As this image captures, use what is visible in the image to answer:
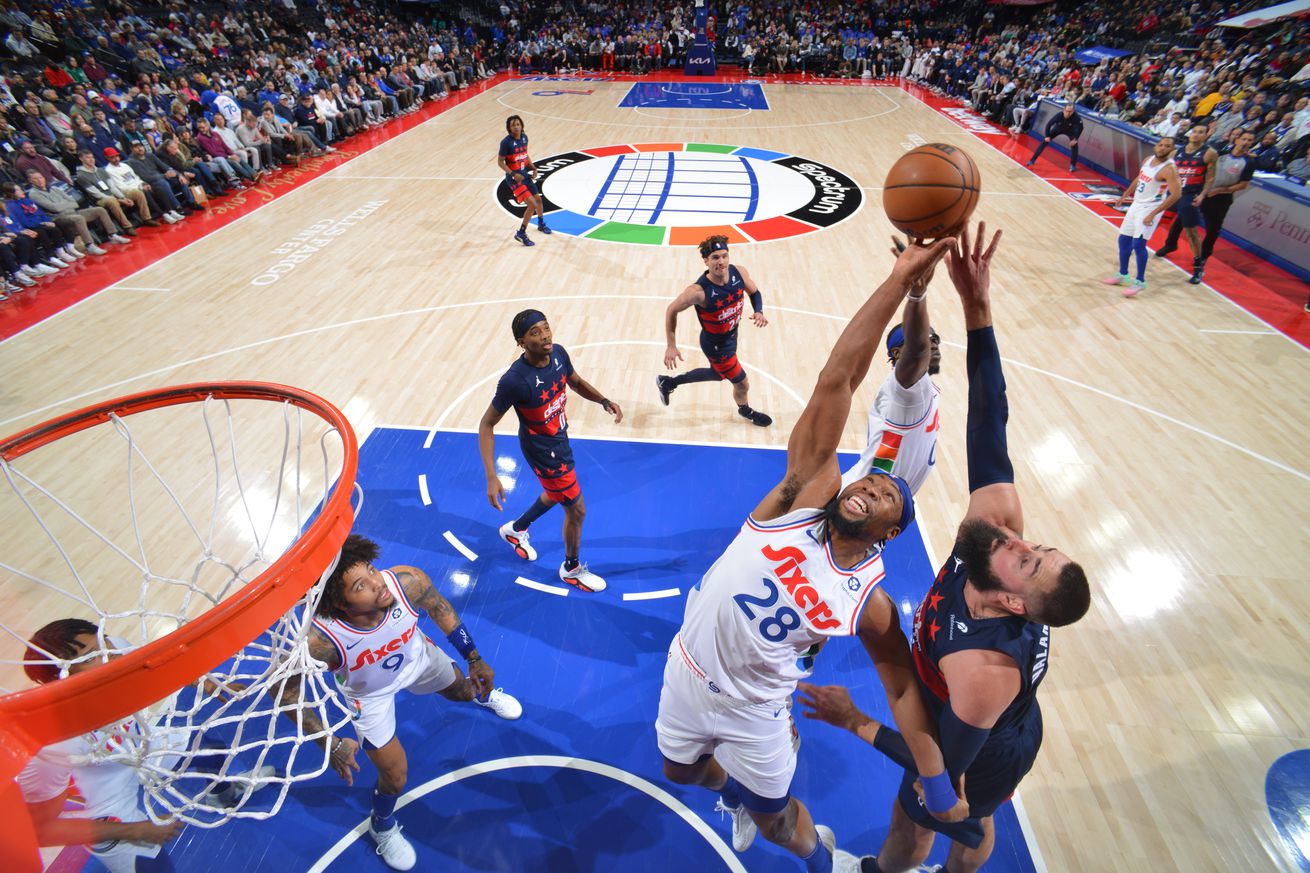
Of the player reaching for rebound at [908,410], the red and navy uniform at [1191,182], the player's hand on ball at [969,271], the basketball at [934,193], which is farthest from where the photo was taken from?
the red and navy uniform at [1191,182]

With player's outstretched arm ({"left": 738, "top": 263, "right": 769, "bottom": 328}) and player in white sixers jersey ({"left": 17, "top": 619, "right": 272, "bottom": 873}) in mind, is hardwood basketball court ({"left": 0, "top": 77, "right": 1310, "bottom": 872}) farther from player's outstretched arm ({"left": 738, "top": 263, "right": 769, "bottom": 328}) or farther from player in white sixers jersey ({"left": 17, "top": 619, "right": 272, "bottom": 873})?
player in white sixers jersey ({"left": 17, "top": 619, "right": 272, "bottom": 873})

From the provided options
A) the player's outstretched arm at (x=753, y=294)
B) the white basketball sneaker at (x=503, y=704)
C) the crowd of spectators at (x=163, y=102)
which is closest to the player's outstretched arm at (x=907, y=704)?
the white basketball sneaker at (x=503, y=704)

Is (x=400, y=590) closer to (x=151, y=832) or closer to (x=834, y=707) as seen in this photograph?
(x=151, y=832)

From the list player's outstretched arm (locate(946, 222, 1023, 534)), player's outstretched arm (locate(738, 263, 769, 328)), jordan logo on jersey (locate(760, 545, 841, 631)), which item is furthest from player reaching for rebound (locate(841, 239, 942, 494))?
player's outstretched arm (locate(738, 263, 769, 328))

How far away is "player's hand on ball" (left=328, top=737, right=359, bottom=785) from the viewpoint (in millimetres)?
2982

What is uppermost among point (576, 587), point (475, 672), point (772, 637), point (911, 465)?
point (772, 637)

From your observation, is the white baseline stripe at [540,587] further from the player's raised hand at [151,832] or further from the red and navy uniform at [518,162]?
the red and navy uniform at [518,162]

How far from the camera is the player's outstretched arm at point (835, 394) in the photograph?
7.38 ft

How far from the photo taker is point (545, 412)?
4062 millimetres

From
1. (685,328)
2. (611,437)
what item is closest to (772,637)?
(611,437)

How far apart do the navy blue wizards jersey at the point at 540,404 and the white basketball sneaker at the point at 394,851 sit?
6.95ft

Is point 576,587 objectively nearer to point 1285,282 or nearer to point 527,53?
point 1285,282

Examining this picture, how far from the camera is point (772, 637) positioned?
2.33 metres

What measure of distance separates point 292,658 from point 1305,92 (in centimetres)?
1714
